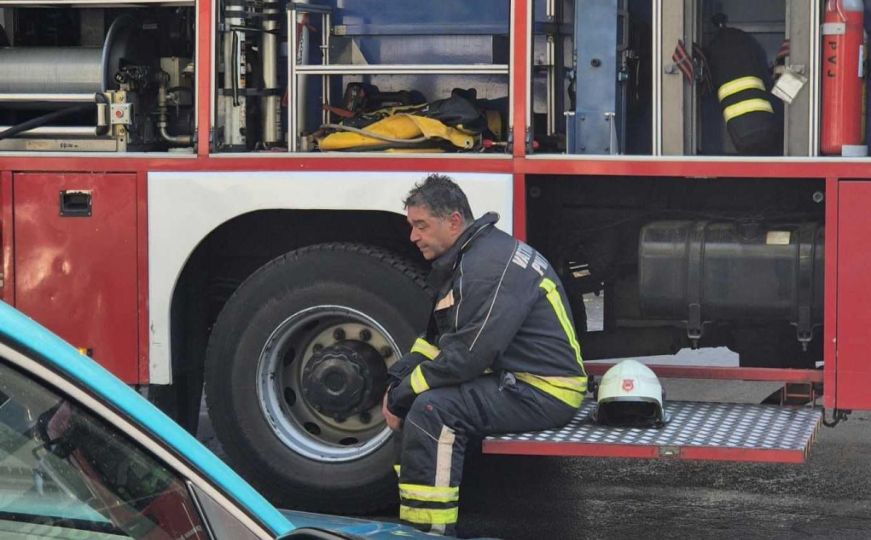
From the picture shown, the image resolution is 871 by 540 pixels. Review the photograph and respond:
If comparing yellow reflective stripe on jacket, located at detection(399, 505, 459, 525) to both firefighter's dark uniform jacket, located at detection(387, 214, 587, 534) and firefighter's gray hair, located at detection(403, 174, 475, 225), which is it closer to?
firefighter's dark uniform jacket, located at detection(387, 214, 587, 534)

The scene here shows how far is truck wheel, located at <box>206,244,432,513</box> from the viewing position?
5973 mm

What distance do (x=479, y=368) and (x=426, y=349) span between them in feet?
1.11

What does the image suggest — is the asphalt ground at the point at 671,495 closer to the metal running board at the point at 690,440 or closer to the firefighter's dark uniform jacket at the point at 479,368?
the metal running board at the point at 690,440

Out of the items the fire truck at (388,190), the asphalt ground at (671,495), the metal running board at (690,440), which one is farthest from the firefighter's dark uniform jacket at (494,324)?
the asphalt ground at (671,495)

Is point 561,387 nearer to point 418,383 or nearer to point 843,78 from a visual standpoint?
point 418,383

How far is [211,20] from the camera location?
6066 millimetres

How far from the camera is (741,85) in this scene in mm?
5934

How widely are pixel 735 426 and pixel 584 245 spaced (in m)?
1.05

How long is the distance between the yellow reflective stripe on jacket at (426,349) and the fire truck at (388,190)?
34 centimetres

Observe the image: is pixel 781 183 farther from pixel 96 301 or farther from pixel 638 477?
pixel 96 301

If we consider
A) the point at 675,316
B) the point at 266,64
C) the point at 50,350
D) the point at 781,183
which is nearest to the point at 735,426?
the point at 675,316

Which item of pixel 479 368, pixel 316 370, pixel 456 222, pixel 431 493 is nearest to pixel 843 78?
pixel 456 222

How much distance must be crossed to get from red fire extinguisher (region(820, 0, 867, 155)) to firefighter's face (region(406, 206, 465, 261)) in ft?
4.67

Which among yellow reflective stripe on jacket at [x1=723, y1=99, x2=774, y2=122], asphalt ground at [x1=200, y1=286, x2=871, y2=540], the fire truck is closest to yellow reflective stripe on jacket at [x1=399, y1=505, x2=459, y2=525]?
the fire truck
